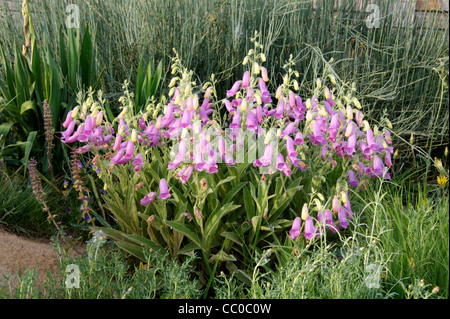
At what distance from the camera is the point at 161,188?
7.07 ft

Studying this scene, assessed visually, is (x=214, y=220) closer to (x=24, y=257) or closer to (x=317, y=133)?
(x=317, y=133)

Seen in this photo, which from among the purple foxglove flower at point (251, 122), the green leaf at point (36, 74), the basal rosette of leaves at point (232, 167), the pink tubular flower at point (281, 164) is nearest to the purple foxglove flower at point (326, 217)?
the basal rosette of leaves at point (232, 167)

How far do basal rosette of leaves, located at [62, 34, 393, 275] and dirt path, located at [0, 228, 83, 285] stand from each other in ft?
1.16

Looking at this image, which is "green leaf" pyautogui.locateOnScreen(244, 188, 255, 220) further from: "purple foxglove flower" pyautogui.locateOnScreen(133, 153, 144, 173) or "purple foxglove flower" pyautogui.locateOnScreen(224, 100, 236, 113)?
"purple foxglove flower" pyautogui.locateOnScreen(133, 153, 144, 173)

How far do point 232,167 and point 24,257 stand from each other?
3.70 ft

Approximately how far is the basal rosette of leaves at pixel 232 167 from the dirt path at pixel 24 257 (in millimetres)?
355

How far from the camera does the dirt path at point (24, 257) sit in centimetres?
239

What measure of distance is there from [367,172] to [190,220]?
864mm

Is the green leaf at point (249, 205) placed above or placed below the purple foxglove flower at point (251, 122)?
below

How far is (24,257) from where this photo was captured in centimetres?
250

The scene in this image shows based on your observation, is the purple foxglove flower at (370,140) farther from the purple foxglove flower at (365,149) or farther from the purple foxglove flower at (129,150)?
the purple foxglove flower at (129,150)

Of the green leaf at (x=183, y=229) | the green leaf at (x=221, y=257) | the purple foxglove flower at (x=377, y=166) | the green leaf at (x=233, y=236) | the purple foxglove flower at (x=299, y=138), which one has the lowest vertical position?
the green leaf at (x=221, y=257)
